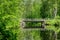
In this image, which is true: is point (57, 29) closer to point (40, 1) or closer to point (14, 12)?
point (14, 12)

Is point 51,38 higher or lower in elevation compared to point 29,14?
lower

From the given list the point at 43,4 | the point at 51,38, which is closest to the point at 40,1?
the point at 43,4

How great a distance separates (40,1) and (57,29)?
12.2 ft

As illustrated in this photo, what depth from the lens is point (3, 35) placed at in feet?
27.5

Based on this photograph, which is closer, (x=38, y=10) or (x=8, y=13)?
(x=8, y=13)

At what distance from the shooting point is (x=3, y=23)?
26.9 ft

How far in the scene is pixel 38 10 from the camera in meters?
11.5

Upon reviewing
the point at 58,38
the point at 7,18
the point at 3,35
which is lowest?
the point at 58,38

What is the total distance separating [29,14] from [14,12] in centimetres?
353

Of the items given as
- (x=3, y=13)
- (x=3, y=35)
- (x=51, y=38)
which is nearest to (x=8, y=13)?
(x=3, y=13)

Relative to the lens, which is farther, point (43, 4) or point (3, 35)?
point (43, 4)

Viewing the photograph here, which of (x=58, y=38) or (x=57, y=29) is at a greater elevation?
(x=57, y=29)

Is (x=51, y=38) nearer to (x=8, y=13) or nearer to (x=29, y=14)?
(x=29, y=14)

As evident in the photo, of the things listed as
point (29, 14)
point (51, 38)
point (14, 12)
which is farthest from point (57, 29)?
point (29, 14)
